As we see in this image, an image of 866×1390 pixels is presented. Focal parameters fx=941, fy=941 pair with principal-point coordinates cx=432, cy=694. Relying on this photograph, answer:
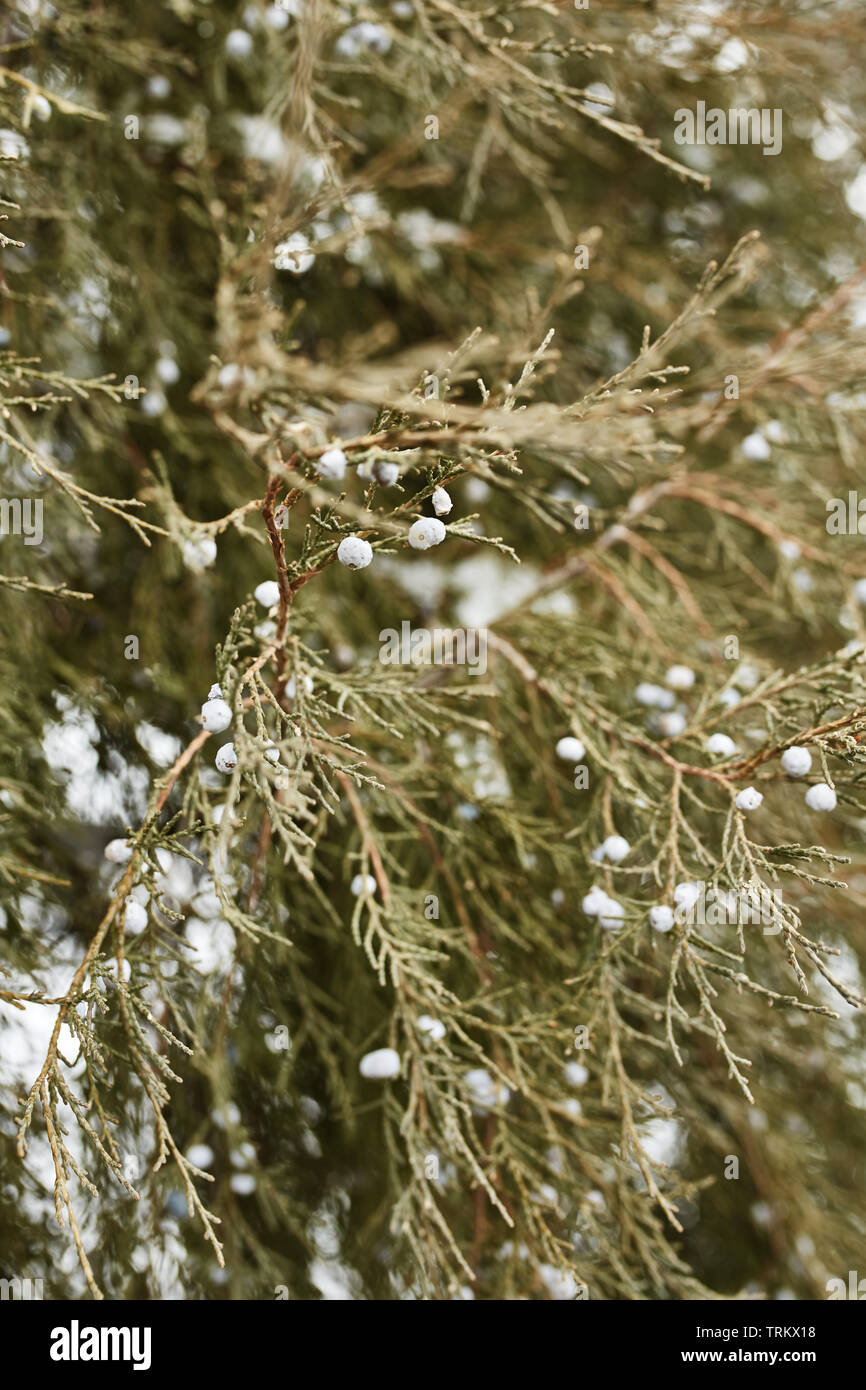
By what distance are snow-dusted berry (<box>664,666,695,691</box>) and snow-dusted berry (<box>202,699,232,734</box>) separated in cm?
99

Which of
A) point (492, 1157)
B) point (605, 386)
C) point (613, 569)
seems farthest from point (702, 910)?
point (605, 386)

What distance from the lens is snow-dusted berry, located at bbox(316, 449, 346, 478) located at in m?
0.96

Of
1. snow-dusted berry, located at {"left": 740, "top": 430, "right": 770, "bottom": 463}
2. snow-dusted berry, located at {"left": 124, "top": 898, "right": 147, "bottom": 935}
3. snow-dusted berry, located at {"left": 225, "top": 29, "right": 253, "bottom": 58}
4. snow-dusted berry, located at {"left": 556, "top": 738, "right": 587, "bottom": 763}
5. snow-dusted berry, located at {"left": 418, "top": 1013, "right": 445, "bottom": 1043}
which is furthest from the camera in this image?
snow-dusted berry, located at {"left": 740, "top": 430, "right": 770, "bottom": 463}

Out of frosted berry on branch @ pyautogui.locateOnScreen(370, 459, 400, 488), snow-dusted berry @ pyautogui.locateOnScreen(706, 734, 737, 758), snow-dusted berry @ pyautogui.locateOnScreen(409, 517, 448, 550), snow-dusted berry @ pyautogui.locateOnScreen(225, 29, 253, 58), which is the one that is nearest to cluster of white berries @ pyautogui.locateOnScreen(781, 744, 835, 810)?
snow-dusted berry @ pyautogui.locateOnScreen(706, 734, 737, 758)

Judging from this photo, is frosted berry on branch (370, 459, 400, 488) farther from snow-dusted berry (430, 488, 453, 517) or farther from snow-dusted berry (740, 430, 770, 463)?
snow-dusted berry (740, 430, 770, 463)

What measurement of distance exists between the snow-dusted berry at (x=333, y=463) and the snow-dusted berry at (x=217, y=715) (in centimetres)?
33

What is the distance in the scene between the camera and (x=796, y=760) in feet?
4.45

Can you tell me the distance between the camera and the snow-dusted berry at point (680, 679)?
1843 millimetres

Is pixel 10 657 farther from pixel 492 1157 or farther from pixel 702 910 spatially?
pixel 702 910

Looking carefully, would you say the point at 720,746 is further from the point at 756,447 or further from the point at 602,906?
the point at 756,447

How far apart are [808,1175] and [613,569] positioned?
5.39ft

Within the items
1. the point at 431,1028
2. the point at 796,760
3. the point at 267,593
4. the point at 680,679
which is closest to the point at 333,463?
the point at 267,593

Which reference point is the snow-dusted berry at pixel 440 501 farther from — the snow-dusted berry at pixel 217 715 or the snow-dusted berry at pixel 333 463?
the snow-dusted berry at pixel 217 715
